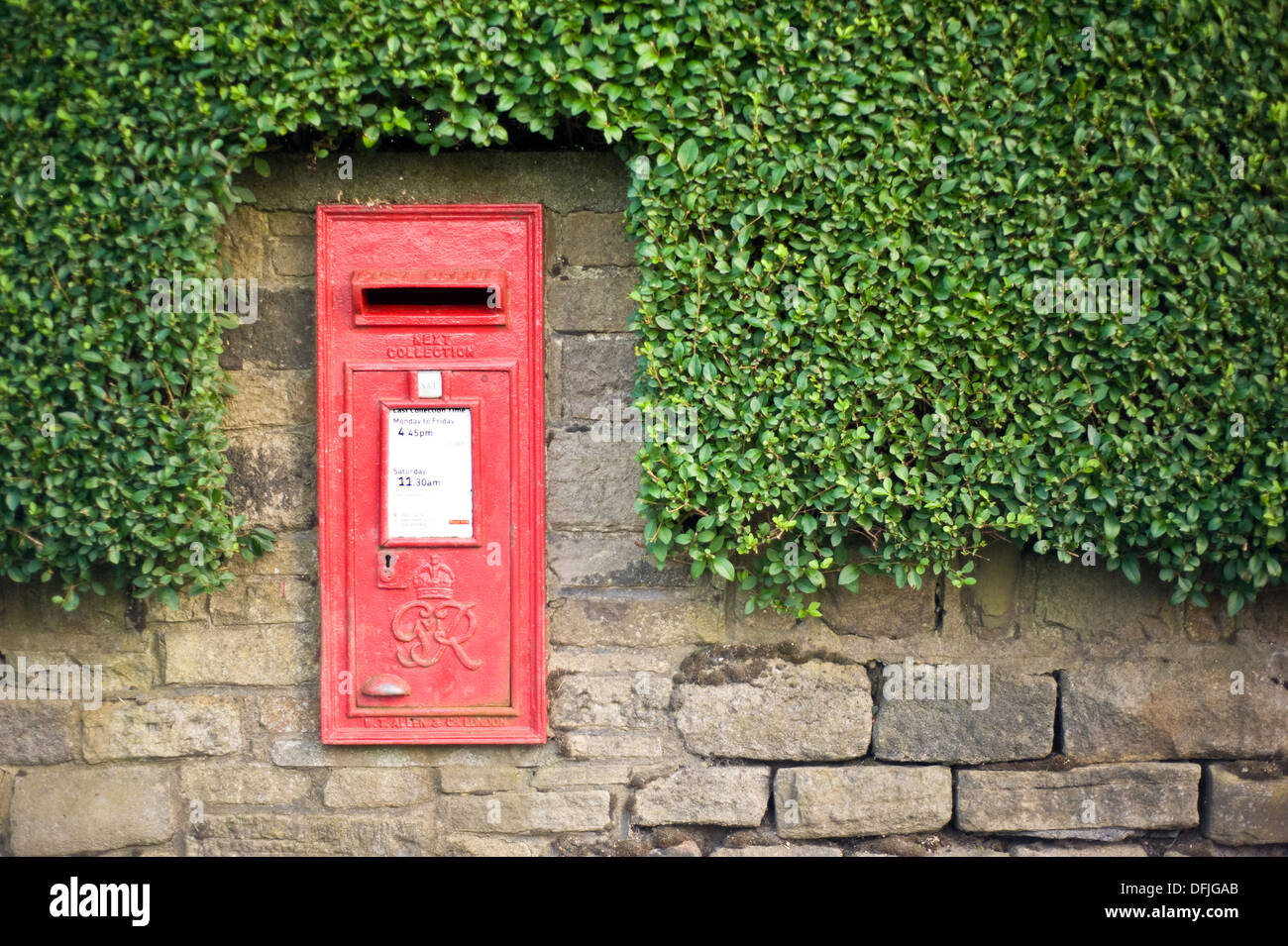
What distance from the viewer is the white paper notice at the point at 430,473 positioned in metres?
2.98

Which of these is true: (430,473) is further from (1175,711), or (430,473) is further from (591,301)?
(1175,711)

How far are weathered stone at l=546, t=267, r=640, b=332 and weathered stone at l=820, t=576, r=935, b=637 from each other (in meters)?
1.16

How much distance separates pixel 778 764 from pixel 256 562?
73.1 inches

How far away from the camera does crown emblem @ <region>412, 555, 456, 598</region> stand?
301 centimetres

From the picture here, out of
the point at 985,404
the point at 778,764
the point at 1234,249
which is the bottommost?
the point at 778,764

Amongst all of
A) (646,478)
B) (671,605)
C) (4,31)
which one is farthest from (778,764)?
(4,31)

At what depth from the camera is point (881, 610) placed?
3.14 m

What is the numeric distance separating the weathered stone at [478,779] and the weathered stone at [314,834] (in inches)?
5.2

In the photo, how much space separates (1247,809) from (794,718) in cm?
151

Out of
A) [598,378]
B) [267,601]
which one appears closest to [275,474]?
[267,601]

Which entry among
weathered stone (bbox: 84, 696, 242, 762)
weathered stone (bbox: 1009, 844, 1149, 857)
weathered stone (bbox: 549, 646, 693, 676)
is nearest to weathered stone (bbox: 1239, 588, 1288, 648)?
weathered stone (bbox: 1009, 844, 1149, 857)

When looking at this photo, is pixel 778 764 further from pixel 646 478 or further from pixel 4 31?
pixel 4 31

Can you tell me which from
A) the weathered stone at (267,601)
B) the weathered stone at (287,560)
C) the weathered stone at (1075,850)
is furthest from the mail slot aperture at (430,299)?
the weathered stone at (1075,850)

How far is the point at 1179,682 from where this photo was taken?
122 inches
